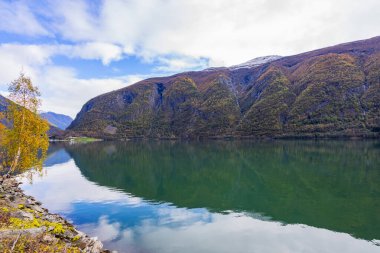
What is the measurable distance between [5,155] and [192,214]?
986 inches

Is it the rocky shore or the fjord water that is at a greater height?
the rocky shore

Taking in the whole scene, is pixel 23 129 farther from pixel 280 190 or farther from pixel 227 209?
pixel 280 190

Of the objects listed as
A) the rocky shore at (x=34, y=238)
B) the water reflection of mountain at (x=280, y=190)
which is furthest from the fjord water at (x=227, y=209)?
the rocky shore at (x=34, y=238)

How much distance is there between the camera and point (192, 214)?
36719mm

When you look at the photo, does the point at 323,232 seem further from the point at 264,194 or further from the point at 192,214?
the point at 264,194

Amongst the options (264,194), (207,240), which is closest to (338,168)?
(264,194)

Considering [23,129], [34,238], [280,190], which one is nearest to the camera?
[34,238]

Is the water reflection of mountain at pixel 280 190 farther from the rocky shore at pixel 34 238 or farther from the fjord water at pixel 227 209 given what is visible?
the rocky shore at pixel 34 238

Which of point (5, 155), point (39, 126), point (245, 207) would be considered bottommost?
point (245, 207)

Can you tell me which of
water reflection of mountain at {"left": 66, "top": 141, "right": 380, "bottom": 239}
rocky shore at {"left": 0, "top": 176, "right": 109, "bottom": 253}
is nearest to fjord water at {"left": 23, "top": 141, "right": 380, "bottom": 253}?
water reflection of mountain at {"left": 66, "top": 141, "right": 380, "bottom": 239}

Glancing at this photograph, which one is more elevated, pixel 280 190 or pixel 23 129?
pixel 23 129

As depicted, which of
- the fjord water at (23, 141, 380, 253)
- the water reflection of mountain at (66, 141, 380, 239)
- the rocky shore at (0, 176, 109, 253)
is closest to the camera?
the rocky shore at (0, 176, 109, 253)

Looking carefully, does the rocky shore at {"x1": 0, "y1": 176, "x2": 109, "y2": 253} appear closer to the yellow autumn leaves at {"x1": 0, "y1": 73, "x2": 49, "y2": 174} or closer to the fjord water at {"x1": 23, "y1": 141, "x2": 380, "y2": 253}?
the fjord water at {"x1": 23, "y1": 141, "x2": 380, "y2": 253}

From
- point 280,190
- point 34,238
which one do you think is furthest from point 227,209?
point 34,238
